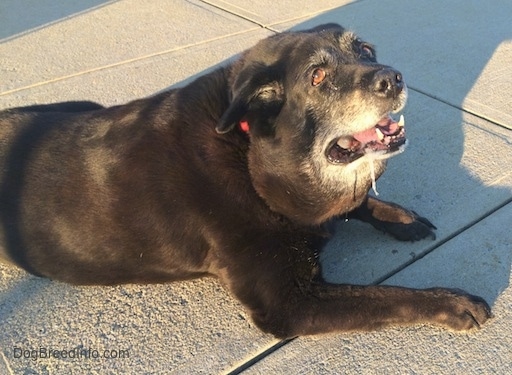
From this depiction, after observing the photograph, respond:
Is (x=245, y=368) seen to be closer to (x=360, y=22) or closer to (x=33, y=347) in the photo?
(x=33, y=347)

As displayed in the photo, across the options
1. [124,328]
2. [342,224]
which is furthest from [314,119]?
[124,328]

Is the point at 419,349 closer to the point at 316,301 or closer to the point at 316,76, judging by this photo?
the point at 316,301

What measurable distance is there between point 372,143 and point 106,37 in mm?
4021

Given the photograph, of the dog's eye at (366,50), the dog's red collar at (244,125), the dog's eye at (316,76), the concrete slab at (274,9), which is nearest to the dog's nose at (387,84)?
the dog's eye at (316,76)

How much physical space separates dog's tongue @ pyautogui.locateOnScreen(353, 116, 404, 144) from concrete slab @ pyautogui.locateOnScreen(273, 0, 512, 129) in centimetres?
188

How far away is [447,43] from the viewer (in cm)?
558

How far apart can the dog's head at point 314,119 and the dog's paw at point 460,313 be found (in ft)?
2.25

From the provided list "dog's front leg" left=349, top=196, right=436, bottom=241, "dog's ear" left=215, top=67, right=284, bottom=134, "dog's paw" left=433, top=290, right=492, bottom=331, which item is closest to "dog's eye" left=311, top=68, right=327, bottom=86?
"dog's ear" left=215, top=67, right=284, bottom=134

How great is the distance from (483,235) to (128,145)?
197 centimetres

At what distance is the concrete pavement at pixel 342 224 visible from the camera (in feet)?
9.26

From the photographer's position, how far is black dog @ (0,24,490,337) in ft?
9.28

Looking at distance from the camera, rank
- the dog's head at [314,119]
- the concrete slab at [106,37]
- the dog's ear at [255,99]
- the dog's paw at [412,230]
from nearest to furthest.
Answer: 1. the dog's ear at [255,99]
2. the dog's head at [314,119]
3. the dog's paw at [412,230]
4. the concrete slab at [106,37]

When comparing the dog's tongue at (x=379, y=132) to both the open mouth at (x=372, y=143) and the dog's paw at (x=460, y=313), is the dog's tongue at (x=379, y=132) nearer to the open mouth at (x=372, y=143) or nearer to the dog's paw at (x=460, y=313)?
the open mouth at (x=372, y=143)

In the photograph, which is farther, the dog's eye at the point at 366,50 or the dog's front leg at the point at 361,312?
the dog's eye at the point at 366,50
